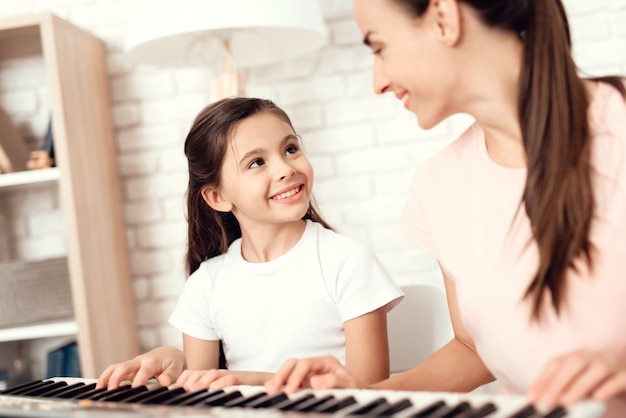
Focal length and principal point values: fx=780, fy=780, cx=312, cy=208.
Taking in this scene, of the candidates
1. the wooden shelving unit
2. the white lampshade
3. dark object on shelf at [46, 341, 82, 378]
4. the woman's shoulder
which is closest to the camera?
the woman's shoulder

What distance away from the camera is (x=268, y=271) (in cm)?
161

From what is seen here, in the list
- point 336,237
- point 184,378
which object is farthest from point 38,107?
point 184,378

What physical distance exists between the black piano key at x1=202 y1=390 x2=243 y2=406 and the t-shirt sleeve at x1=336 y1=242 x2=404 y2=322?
1.89 feet

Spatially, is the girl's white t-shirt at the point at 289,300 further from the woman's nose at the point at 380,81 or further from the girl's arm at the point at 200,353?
the woman's nose at the point at 380,81

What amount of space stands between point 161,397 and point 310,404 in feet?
0.71

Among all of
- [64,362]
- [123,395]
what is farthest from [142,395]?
[64,362]

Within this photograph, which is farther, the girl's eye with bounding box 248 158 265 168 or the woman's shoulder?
the girl's eye with bounding box 248 158 265 168

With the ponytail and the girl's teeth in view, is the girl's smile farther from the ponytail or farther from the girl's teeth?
the ponytail

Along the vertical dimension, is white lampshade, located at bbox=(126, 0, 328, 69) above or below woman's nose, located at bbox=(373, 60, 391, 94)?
above

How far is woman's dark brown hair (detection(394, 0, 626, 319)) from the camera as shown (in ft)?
3.01

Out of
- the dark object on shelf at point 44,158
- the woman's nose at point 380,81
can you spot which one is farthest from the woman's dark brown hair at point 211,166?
the dark object on shelf at point 44,158

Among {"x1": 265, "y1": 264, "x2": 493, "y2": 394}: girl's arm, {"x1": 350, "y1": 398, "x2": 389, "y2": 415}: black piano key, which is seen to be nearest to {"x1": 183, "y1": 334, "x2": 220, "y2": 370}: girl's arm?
{"x1": 265, "y1": 264, "x2": 493, "y2": 394}: girl's arm

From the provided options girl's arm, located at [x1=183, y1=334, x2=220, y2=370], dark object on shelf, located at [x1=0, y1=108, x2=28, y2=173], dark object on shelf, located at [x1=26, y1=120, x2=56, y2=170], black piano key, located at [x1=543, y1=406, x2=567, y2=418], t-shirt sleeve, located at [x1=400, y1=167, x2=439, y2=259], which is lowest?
girl's arm, located at [x1=183, y1=334, x2=220, y2=370]

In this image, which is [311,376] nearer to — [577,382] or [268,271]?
[577,382]
